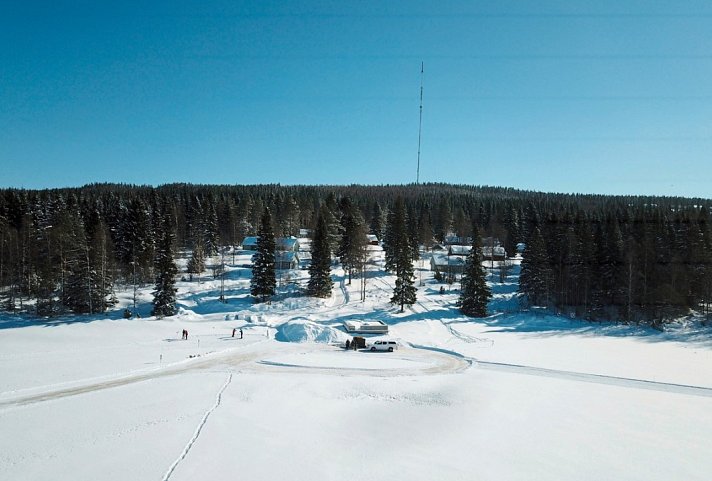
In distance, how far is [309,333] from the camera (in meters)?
39.2

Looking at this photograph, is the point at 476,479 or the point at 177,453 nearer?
the point at 476,479

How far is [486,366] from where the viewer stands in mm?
30312

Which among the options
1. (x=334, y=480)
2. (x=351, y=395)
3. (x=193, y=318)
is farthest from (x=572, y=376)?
(x=193, y=318)

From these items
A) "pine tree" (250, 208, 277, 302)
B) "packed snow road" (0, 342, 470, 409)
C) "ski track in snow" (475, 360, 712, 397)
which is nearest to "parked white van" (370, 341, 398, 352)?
"packed snow road" (0, 342, 470, 409)

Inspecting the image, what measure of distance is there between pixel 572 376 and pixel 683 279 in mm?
33104

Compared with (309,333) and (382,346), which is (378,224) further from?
(382,346)

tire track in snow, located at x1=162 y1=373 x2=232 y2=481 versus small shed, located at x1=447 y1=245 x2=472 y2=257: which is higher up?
small shed, located at x1=447 y1=245 x2=472 y2=257

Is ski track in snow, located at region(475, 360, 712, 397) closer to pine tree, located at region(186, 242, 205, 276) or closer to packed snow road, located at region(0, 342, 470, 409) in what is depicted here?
packed snow road, located at region(0, 342, 470, 409)

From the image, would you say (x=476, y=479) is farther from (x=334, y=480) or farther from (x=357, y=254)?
(x=357, y=254)

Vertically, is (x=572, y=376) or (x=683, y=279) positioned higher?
Answer: (x=683, y=279)

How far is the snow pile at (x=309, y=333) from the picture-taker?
38.6m

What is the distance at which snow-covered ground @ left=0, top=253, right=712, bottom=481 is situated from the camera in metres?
14.9

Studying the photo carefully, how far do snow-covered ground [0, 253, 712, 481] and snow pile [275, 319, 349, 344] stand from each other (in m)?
0.17

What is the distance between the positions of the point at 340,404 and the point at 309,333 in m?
18.2
